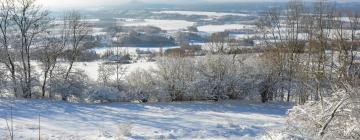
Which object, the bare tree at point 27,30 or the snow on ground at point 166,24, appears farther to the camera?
the snow on ground at point 166,24

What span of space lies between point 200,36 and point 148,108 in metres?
56.4

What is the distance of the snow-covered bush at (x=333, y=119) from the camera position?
7840 millimetres

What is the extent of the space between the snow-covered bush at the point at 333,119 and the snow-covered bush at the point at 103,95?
21.2 metres

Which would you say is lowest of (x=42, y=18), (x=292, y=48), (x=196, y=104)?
(x=196, y=104)

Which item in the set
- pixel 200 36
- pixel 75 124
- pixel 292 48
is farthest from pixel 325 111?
pixel 200 36

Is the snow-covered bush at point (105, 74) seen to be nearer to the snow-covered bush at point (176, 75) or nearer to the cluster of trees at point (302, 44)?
the snow-covered bush at point (176, 75)

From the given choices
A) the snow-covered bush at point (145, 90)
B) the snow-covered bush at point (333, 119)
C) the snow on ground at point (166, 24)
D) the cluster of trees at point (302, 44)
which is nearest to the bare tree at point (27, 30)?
the snow-covered bush at point (145, 90)

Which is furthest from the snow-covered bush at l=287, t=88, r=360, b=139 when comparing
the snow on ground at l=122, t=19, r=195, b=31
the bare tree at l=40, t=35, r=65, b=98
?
the snow on ground at l=122, t=19, r=195, b=31

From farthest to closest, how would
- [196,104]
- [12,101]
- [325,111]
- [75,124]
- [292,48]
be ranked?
[292,48], [196,104], [12,101], [75,124], [325,111]

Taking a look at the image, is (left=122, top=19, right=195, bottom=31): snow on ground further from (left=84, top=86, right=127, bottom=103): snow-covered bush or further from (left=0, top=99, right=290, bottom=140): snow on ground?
(left=0, top=99, right=290, bottom=140): snow on ground

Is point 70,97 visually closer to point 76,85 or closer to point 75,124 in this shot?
point 76,85

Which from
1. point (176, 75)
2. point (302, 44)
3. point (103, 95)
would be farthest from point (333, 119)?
point (302, 44)

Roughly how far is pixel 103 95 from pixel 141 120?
8993 mm

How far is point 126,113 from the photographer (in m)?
23.2
